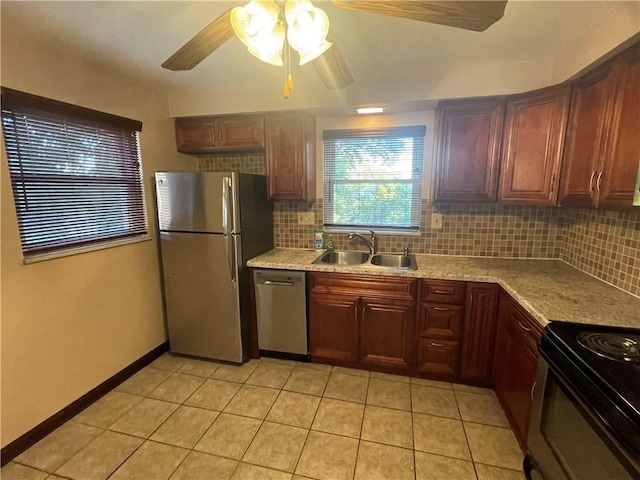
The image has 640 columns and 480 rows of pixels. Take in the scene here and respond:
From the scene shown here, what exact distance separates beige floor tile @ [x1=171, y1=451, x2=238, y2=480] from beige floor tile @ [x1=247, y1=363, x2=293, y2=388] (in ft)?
2.21

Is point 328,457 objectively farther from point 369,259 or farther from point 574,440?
point 369,259

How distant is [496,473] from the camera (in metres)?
1.60

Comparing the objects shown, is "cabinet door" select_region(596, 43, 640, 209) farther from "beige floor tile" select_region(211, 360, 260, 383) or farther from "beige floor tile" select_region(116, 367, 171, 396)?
"beige floor tile" select_region(116, 367, 171, 396)

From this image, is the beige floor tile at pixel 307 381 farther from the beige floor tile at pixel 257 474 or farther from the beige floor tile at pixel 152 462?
the beige floor tile at pixel 152 462

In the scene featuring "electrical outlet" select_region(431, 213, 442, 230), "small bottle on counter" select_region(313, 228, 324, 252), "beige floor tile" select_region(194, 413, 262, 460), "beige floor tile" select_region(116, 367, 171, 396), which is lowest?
"beige floor tile" select_region(194, 413, 262, 460)

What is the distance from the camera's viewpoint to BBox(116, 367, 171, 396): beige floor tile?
2.28 meters

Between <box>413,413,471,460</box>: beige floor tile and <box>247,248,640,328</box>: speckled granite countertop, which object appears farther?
→ <box>413,413,471,460</box>: beige floor tile

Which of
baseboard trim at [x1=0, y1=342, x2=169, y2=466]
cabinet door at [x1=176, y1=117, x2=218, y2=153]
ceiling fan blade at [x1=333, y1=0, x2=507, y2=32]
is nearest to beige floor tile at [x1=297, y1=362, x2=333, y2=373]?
baseboard trim at [x1=0, y1=342, x2=169, y2=466]

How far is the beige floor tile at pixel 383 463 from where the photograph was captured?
159 centimetres

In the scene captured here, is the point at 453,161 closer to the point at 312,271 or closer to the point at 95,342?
the point at 312,271

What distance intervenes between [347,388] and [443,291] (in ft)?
3.33

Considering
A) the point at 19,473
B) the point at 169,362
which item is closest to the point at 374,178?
the point at 169,362

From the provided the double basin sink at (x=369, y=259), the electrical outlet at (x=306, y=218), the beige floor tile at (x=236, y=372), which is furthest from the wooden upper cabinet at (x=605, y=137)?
the beige floor tile at (x=236, y=372)

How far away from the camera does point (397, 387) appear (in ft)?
7.56
